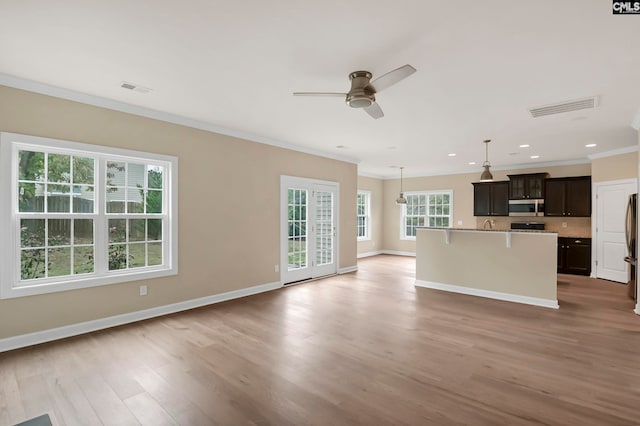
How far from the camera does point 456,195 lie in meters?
9.70

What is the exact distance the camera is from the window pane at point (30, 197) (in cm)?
336

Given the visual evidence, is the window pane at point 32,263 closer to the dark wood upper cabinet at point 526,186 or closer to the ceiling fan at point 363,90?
the ceiling fan at point 363,90

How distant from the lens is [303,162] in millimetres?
6480

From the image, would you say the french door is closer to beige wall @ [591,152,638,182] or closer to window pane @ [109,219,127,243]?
window pane @ [109,219,127,243]

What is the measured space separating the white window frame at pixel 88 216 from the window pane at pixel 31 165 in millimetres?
58

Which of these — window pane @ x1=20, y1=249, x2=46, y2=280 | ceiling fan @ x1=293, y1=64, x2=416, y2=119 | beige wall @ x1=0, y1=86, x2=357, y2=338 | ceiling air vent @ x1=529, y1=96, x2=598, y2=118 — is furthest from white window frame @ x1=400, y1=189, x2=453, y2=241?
Result: window pane @ x1=20, y1=249, x2=46, y2=280

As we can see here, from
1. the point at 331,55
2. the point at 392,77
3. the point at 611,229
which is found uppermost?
the point at 331,55

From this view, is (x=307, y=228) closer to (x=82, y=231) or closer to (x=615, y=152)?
(x=82, y=231)

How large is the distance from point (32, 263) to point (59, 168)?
3.56ft

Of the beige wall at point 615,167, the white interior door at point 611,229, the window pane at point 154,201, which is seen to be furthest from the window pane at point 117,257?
the beige wall at point 615,167

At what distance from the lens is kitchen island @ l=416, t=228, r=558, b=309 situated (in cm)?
489

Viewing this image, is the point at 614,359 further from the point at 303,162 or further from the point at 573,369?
the point at 303,162

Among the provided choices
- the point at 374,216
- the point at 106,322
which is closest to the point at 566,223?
the point at 374,216

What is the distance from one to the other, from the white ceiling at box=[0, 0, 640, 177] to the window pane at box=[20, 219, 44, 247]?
1.51m
